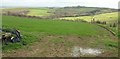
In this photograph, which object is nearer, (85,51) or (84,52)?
(84,52)

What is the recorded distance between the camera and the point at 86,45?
27.4 meters

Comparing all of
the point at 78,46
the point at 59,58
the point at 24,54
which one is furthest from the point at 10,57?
the point at 78,46

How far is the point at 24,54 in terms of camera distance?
21.9 metres

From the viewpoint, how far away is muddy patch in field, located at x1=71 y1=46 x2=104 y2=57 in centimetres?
2323

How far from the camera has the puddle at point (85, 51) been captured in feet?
77.0

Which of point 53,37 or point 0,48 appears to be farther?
point 53,37

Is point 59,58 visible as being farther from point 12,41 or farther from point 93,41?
point 93,41

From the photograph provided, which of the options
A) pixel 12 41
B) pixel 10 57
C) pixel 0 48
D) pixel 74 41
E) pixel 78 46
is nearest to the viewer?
pixel 10 57

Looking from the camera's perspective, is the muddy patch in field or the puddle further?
the puddle

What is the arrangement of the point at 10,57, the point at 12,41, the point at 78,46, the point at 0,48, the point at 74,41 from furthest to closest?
Result: 1. the point at 74,41
2. the point at 78,46
3. the point at 12,41
4. the point at 0,48
5. the point at 10,57

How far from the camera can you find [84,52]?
79.7ft

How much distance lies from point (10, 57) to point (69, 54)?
5.09m

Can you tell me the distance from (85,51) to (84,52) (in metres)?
0.47

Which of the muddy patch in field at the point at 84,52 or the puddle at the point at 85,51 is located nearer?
the muddy patch in field at the point at 84,52
